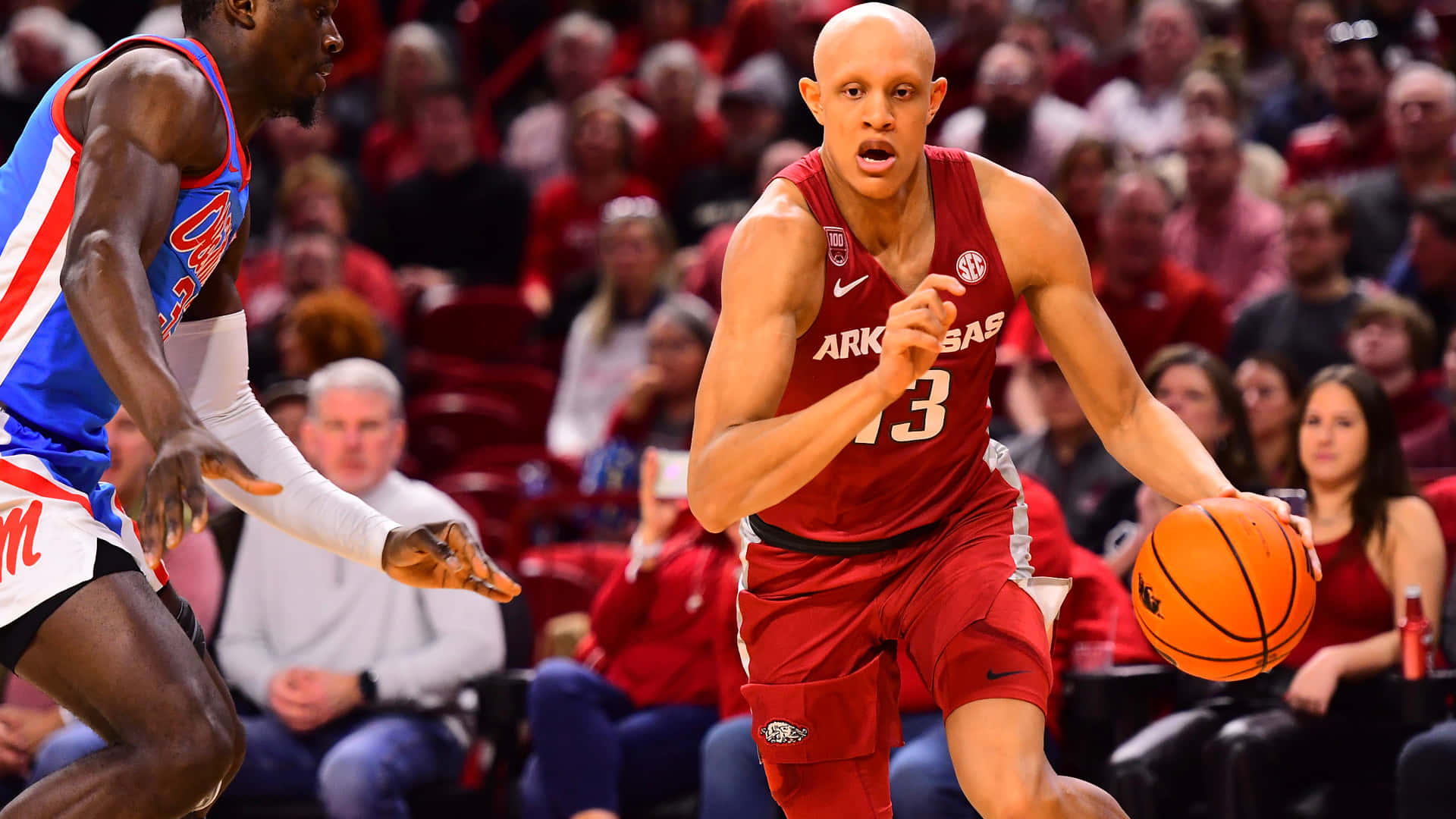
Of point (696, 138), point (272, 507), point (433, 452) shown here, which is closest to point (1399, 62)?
point (696, 138)

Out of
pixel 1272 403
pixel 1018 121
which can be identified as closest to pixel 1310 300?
pixel 1272 403

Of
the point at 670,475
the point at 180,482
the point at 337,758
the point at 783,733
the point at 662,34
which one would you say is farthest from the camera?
the point at 662,34

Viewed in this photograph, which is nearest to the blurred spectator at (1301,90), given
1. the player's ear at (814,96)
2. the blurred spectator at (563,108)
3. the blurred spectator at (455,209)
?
the blurred spectator at (563,108)

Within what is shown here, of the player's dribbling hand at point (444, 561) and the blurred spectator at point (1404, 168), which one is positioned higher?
the blurred spectator at point (1404, 168)

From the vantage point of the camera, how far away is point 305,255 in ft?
26.7

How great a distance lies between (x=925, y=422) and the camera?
351 cm

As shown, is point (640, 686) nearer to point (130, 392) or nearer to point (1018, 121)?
point (130, 392)

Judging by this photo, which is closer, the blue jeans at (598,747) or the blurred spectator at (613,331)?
the blue jeans at (598,747)

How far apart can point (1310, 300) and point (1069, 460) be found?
1.27 metres

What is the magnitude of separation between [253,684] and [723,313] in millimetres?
2803

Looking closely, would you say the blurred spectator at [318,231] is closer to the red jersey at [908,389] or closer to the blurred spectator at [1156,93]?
the blurred spectator at [1156,93]

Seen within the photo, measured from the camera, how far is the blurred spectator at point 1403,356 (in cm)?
606

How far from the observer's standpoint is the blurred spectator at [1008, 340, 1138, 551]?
236 inches

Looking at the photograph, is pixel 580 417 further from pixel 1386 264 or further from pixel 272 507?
pixel 272 507
